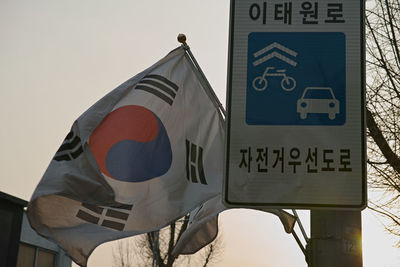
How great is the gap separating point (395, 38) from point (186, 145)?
4.28 m

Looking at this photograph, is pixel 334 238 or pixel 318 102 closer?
pixel 318 102

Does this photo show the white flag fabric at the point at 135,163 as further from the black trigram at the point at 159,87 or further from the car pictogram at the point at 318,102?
the car pictogram at the point at 318,102

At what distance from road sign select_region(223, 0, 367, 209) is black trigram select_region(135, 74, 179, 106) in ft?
12.4

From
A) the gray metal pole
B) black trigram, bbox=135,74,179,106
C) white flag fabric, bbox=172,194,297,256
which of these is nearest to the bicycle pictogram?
the gray metal pole

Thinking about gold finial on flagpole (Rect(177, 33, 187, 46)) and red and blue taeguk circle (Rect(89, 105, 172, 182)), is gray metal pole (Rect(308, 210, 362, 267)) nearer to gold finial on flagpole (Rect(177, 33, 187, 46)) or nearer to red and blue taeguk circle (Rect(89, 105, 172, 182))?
red and blue taeguk circle (Rect(89, 105, 172, 182))

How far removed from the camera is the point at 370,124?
8.77 m

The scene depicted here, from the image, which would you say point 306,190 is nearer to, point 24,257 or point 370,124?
point 370,124

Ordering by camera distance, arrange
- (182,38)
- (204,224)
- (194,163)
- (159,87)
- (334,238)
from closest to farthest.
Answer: (334,238), (194,163), (204,224), (159,87), (182,38)

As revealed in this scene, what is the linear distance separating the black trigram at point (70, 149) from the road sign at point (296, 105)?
11.8ft

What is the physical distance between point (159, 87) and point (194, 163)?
2.86 ft

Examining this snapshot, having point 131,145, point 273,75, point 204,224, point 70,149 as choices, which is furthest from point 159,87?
point 273,75

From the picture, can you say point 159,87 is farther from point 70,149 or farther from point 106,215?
point 106,215

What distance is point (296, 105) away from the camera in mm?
2664

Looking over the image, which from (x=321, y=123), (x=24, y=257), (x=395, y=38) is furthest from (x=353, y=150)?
(x=24, y=257)
